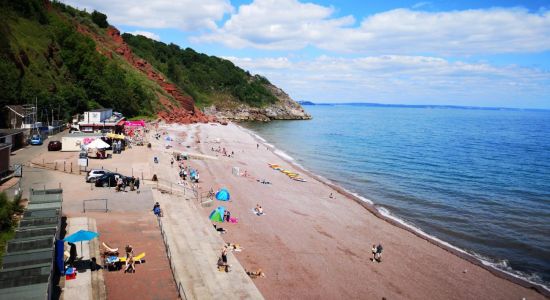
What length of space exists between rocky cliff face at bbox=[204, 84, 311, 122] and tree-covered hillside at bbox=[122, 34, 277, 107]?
13.1ft

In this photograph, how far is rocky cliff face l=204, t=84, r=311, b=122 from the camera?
143 m

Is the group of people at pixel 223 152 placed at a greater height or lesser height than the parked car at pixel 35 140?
lesser

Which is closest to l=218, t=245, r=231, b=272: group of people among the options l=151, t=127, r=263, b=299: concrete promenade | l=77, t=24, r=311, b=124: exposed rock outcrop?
l=151, t=127, r=263, b=299: concrete promenade

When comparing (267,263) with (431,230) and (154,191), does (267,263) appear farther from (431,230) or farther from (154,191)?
(431,230)

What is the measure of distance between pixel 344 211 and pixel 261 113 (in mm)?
123131

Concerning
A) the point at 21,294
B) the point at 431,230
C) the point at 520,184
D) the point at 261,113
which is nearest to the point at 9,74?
the point at 21,294

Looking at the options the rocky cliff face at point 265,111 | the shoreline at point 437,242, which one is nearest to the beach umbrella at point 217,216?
the shoreline at point 437,242

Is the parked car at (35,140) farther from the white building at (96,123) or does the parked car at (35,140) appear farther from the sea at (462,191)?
the sea at (462,191)

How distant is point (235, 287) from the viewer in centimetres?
1524

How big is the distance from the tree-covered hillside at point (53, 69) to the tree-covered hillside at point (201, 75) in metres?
56.3

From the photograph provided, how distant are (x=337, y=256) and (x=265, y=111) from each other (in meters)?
136

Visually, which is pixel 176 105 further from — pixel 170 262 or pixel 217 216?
pixel 170 262

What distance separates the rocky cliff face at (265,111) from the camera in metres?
143

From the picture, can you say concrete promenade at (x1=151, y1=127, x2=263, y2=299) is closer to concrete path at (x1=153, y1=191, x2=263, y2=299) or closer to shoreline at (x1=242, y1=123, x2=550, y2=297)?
concrete path at (x1=153, y1=191, x2=263, y2=299)
